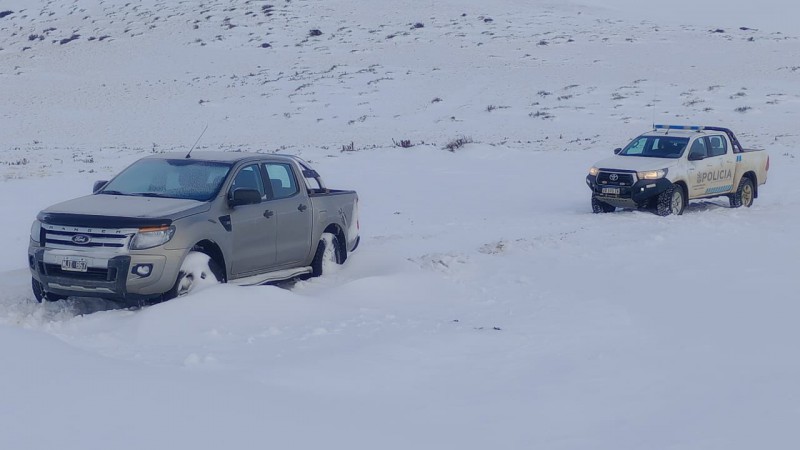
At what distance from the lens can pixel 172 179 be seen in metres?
10.9

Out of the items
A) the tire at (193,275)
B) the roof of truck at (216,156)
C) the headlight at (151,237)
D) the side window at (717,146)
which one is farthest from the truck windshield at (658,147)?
the headlight at (151,237)

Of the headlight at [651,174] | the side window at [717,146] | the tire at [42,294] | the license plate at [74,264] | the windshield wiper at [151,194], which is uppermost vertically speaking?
the windshield wiper at [151,194]

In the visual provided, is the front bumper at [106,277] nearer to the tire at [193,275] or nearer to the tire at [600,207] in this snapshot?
the tire at [193,275]

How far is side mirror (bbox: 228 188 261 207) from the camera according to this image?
10422 millimetres

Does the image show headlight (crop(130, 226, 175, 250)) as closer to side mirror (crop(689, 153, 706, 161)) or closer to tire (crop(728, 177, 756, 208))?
side mirror (crop(689, 153, 706, 161))

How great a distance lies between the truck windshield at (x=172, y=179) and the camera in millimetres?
10672

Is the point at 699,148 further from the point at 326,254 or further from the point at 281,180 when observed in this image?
the point at 281,180

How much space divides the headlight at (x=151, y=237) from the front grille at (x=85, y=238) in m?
0.07

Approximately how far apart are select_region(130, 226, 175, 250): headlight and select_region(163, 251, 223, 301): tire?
0.34 meters

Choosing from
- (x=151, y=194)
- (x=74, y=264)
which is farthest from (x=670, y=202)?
(x=74, y=264)

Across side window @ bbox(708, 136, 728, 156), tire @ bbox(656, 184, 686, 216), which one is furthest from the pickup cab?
side window @ bbox(708, 136, 728, 156)

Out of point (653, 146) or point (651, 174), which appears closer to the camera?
point (651, 174)

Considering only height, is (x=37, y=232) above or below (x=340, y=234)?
above

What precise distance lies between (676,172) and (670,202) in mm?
616
